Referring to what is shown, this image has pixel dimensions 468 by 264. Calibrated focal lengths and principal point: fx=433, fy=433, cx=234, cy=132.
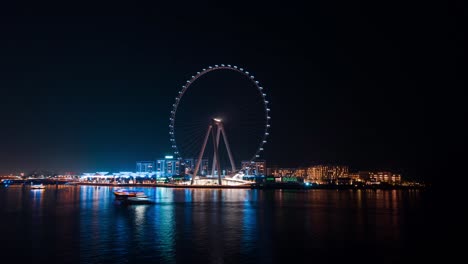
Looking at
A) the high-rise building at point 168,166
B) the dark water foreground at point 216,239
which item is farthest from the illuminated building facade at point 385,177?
the dark water foreground at point 216,239

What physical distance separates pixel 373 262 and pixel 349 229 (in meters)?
6.76

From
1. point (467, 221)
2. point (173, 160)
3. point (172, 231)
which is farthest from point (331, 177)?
point (172, 231)

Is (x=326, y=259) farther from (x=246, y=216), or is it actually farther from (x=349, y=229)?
(x=246, y=216)

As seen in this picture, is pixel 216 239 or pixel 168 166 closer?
pixel 216 239

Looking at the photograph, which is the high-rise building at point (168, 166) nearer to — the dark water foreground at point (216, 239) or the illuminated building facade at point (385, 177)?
the illuminated building facade at point (385, 177)

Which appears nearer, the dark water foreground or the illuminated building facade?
the dark water foreground

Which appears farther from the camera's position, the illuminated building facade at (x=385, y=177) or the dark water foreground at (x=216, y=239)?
the illuminated building facade at (x=385, y=177)

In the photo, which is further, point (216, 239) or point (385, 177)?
point (385, 177)

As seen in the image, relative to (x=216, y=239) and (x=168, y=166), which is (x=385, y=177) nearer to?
(x=168, y=166)

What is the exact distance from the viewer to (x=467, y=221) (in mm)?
23141

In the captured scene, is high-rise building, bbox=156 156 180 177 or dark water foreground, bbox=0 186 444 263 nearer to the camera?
dark water foreground, bbox=0 186 444 263

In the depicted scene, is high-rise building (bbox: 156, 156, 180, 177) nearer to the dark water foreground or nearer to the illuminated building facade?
the illuminated building facade

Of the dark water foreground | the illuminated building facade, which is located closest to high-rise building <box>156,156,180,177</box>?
the illuminated building facade

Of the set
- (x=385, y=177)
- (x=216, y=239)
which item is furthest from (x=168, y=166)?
(x=216, y=239)
